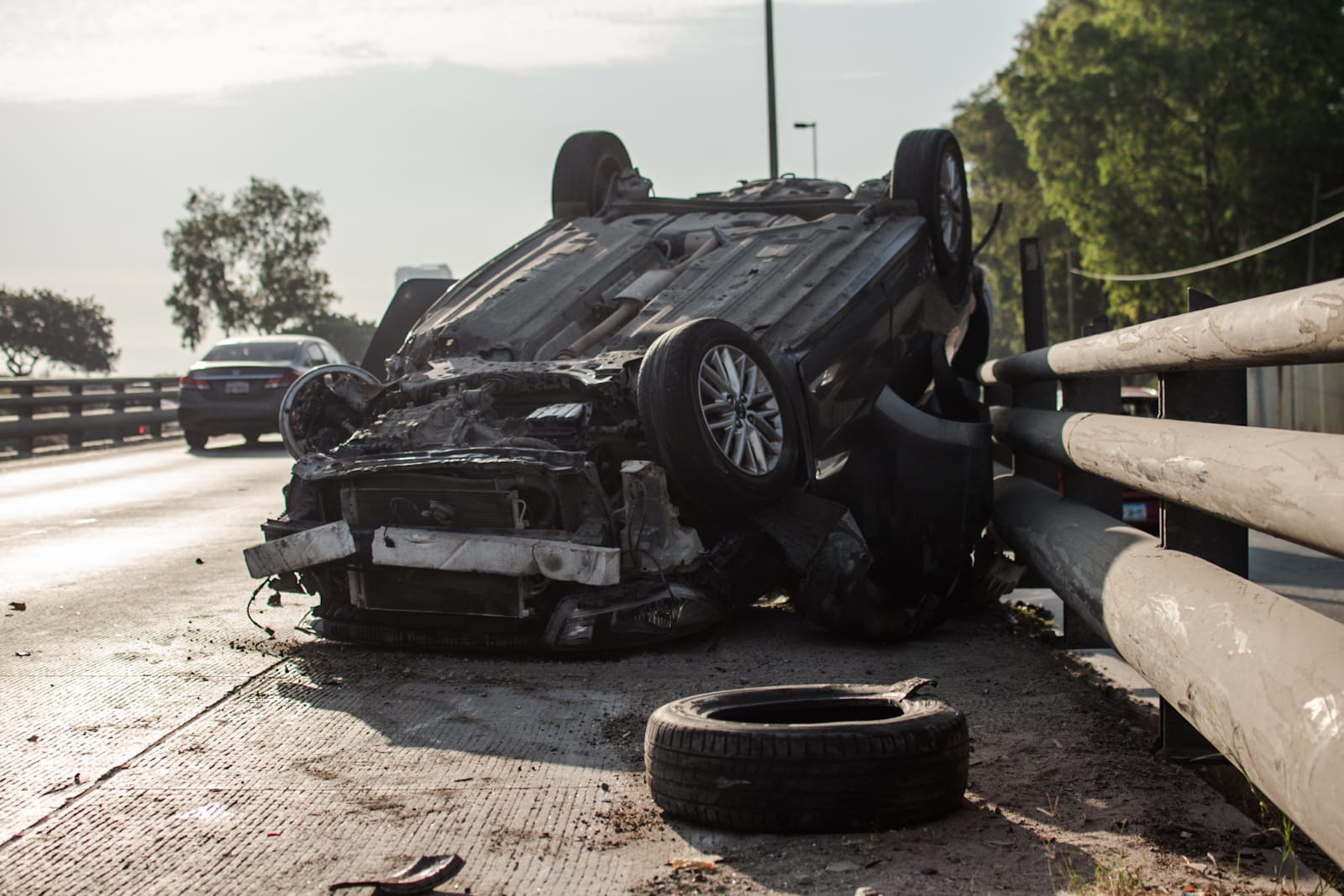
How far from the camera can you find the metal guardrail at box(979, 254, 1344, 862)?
2.41m

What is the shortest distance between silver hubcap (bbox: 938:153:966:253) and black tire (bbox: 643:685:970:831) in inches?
245

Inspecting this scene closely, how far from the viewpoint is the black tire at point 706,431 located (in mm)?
5793

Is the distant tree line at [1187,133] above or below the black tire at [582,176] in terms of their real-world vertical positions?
above

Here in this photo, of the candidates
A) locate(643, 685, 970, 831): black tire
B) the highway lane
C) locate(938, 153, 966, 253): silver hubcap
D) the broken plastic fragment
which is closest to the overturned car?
the highway lane

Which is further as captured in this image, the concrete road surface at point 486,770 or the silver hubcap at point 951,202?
the silver hubcap at point 951,202

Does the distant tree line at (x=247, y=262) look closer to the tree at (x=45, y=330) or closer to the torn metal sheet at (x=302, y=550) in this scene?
the tree at (x=45, y=330)

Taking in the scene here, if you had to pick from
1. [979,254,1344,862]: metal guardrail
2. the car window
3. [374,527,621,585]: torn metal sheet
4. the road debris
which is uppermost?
the car window

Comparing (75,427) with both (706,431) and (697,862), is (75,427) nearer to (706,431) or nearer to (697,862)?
(706,431)

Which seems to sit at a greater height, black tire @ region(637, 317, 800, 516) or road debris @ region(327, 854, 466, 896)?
black tire @ region(637, 317, 800, 516)

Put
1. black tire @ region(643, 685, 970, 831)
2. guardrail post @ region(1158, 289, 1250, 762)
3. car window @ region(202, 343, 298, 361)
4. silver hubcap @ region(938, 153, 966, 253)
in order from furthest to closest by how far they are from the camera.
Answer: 1. car window @ region(202, 343, 298, 361)
2. silver hubcap @ region(938, 153, 966, 253)
3. guardrail post @ region(1158, 289, 1250, 762)
4. black tire @ region(643, 685, 970, 831)

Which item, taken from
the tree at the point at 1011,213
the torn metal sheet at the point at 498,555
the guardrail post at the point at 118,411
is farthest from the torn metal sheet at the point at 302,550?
the tree at the point at 1011,213

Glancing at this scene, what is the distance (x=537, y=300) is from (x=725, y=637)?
8.93 feet

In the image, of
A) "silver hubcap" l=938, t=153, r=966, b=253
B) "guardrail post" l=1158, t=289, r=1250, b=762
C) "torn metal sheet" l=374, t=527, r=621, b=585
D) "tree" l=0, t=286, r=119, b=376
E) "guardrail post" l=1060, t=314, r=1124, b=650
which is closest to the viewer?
"guardrail post" l=1158, t=289, r=1250, b=762

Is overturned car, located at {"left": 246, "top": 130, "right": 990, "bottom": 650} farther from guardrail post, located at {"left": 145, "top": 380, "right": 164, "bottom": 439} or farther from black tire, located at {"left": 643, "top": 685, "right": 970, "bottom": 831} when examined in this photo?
guardrail post, located at {"left": 145, "top": 380, "right": 164, "bottom": 439}
